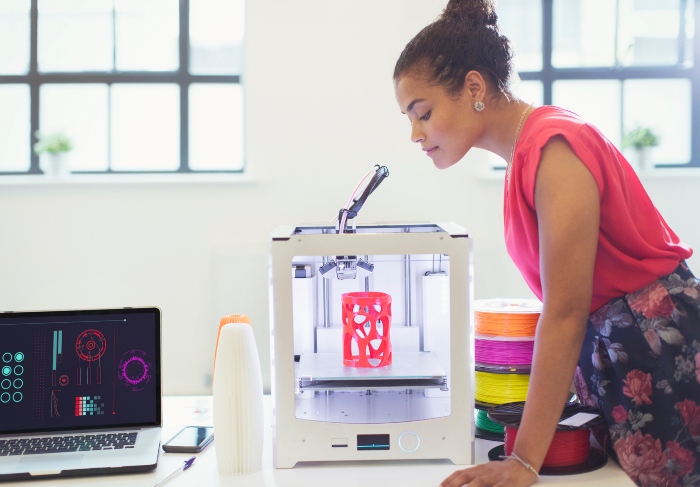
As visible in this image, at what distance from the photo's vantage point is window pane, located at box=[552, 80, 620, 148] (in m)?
3.54

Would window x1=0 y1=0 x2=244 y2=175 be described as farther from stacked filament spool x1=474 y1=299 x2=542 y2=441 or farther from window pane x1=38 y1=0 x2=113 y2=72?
stacked filament spool x1=474 y1=299 x2=542 y2=441

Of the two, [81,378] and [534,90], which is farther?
[534,90]

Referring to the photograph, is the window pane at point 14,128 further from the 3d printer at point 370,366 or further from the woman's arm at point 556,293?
Result: the woman's arm at point 556,293

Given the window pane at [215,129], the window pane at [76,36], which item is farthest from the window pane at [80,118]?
the window pane at [215,129]

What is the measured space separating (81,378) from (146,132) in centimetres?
255

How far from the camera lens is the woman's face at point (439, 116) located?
1162mm

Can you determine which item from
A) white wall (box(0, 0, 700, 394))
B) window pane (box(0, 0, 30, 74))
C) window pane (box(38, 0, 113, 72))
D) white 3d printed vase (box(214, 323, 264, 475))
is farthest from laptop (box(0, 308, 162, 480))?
window pane (box(0, 0, 30, 74))

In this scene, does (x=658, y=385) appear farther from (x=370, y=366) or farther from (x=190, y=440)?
(x=190, y=440)

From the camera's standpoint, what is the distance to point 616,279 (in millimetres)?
1089

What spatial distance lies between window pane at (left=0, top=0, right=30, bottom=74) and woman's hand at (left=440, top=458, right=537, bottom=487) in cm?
327

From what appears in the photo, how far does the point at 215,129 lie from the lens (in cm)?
355

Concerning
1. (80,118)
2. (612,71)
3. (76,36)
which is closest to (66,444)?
(80,118)

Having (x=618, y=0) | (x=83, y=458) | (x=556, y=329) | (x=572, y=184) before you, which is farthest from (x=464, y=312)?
(x=618, y=0)

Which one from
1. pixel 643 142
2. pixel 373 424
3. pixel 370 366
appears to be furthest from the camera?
pixel 643 142
